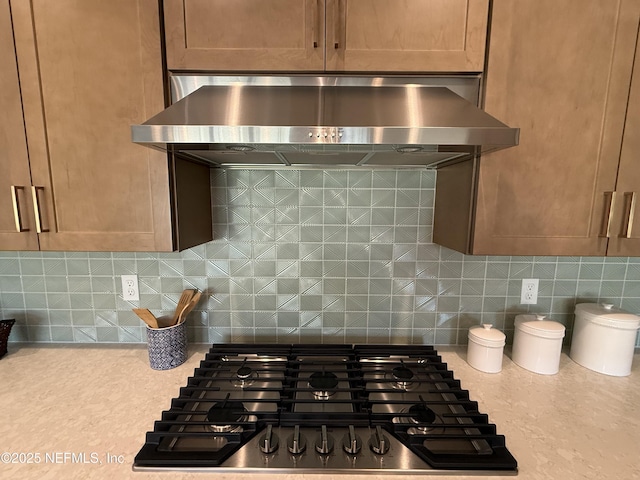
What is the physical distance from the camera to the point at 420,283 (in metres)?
1.38

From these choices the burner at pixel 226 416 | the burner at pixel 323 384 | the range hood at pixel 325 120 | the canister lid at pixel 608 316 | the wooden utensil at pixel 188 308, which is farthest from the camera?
the wooden utensil at pixel 188 308

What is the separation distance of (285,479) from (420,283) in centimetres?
90

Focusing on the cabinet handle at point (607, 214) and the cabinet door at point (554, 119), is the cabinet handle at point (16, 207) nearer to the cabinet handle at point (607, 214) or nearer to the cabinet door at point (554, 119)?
the cabinet door at point (554, 119)

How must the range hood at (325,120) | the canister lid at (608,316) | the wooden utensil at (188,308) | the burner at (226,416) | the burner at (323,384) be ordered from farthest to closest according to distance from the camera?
1. the wooden utensil at (188,308)
2. the canister lid at (608,316)
3. the burner at (323,384)
4. the burner at (226,416)
5. the range hood at (325,120)

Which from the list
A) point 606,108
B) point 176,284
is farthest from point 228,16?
point 606,108

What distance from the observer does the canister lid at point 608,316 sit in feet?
3.78

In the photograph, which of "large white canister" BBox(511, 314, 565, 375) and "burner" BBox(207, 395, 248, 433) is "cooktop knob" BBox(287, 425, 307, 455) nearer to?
"burner" BBox(207, 395, 248, 433)

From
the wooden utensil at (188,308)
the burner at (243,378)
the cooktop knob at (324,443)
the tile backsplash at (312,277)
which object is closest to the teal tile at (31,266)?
the tile backsplash at (312,277)

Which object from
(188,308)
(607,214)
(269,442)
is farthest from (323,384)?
(607,214)

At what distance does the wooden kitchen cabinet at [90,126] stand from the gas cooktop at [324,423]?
53 cm

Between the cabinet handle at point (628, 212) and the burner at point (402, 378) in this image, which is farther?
the burner at point (402, 378)

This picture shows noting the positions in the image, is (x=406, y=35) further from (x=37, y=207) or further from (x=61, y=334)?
(x=61, y=334)

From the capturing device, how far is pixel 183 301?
1301 mm

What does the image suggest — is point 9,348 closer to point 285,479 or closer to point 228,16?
point 285,479
